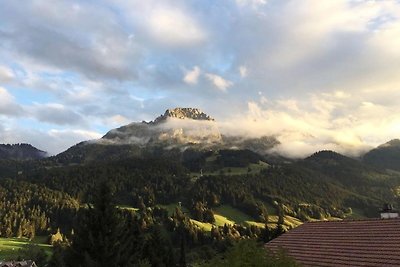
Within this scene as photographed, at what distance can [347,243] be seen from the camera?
35188 mm

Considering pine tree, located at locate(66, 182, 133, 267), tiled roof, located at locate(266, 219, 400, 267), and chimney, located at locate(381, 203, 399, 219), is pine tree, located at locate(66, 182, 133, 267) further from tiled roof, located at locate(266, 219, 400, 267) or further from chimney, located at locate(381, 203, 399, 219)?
chimney, located at locate(381, 203, 399, 219)

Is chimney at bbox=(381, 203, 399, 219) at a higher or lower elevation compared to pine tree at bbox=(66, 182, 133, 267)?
higher

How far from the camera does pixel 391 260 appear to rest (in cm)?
2872

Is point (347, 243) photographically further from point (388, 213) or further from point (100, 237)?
point (100, 237)

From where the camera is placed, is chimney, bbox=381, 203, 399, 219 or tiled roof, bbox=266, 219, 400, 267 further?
chimney, bbox=381, 203, 399, 219

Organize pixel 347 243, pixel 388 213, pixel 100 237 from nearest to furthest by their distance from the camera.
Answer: pixel 100 237 → pixel 347 243 → pixel 388 213

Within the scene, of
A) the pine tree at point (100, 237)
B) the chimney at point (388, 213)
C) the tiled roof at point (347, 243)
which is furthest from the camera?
the chimney at point (388, 213)

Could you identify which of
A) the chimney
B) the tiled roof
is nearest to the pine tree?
the tiled roof

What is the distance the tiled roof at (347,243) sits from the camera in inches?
1203

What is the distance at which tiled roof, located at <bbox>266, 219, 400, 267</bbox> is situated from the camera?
100 ft

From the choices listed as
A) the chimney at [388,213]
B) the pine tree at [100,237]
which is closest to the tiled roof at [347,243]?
the chimney at [388,213]

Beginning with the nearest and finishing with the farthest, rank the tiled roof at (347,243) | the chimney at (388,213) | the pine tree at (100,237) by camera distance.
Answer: the tiled roof at (347,243) < the pine tree at (100,237) < the chimney at (388,213)

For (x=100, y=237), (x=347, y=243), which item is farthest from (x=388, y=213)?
(x=100, y=237)

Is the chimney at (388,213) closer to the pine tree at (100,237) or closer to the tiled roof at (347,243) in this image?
the tiled roof at (347,243)
